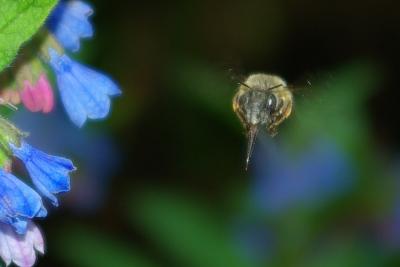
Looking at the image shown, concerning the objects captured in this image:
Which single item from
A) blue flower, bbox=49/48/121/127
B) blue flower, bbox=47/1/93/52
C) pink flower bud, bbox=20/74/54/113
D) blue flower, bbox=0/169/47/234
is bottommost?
blue flower, bbox=0/169/47/234

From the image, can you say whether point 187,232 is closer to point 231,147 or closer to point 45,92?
point 231,147

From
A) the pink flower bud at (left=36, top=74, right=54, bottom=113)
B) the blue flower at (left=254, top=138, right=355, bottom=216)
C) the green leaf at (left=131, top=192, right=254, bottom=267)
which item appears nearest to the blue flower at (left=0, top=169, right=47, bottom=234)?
the pink flower bud at (left=36, top=74, right=54, bottom=113)

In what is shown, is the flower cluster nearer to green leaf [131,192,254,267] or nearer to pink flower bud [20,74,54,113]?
pink flower bud [20,74,54,113]

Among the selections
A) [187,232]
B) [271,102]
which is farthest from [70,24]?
[187,232]

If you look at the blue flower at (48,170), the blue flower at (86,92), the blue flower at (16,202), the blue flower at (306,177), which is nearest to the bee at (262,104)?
the blue flower at (86,92)

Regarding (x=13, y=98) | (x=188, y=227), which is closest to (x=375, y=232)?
(x=188, y=227)

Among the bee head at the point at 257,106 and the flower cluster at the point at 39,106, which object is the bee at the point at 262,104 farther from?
the flower cluster at the point at 39,106
